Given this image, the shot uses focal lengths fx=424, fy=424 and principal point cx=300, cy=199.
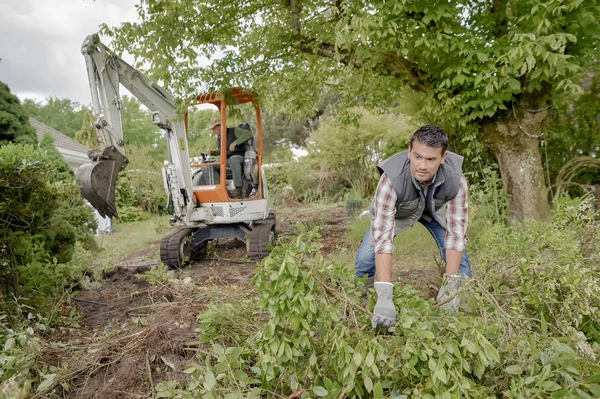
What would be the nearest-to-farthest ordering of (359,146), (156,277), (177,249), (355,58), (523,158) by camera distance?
(156,277)
(523,158)
(355,58)
(177,249)
(359,146)

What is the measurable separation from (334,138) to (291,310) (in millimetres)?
12033

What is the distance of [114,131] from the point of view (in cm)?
535

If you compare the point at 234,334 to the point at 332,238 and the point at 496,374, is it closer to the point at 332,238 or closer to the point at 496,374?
the point at 496,374

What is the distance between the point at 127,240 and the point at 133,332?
7.25 m

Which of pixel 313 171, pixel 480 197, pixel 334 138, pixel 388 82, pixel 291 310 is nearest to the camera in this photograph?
pixel 291 310

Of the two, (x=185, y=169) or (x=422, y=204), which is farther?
(x=185, y=169)

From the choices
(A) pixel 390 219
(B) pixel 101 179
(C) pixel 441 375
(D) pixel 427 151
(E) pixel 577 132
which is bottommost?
(C) pixel 441 375

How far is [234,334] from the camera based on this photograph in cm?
274

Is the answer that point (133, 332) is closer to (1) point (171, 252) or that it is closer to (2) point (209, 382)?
(2) point (209, 382)

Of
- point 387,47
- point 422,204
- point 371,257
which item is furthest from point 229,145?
point 422,204

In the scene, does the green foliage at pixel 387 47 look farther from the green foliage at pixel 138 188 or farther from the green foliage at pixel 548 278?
the green foliage at pixel 138 188

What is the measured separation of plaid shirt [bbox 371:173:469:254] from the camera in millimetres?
2740

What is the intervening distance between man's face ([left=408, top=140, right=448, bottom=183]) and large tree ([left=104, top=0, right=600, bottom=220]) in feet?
7.38

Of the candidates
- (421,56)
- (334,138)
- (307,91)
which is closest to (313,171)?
(334,138)
